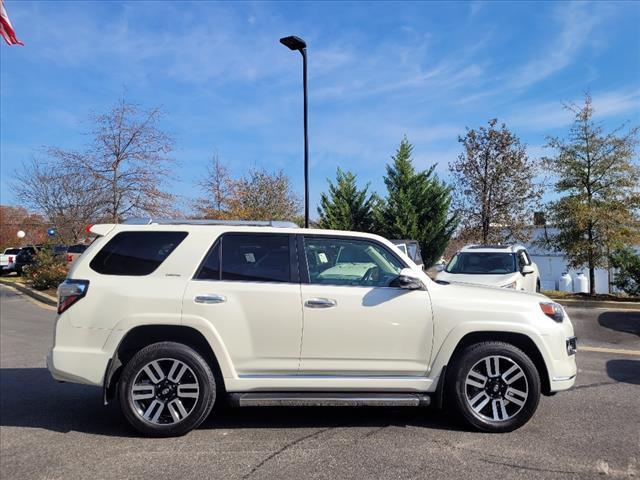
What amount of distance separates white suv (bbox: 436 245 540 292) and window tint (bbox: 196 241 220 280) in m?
7.31

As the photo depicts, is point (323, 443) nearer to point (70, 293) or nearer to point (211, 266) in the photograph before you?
point (211, 266)

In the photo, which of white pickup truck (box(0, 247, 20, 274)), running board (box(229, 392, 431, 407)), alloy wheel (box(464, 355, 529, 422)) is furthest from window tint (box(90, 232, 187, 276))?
white pickup truck (box(0, 247, 20, 274))

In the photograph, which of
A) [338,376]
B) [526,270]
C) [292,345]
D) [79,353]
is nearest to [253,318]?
[292,345]

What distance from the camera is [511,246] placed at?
1261cm

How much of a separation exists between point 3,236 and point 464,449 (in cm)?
5443

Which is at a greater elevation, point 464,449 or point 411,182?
point 411,182

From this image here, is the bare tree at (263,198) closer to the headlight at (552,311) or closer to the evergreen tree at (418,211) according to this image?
the evergreen tree at (418,211)

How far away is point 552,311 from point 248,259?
269 cm

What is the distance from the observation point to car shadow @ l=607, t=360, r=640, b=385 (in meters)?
6.39

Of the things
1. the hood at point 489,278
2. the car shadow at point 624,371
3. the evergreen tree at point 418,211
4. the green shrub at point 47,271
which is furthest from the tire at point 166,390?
the evergreen tree at point 418,211

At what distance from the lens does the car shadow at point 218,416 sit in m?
4.73

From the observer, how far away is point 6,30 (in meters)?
9.23

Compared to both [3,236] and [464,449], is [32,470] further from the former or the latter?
[3,236]

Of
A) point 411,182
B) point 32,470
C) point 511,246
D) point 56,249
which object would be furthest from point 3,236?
point 32,470
